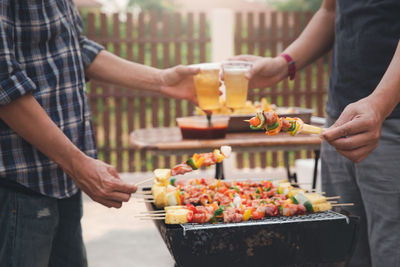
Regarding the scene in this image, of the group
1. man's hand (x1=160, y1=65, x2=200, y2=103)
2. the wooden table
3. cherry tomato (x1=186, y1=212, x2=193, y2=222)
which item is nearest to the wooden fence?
the wooden table

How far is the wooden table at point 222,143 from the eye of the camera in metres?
3.41

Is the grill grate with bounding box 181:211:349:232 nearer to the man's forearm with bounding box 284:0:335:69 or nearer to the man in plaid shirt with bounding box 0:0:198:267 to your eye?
the man in plaid shirt with bounding box 0:0:198:267

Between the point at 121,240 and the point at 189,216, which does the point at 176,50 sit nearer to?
the point at 121,240

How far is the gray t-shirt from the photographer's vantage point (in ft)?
6.51

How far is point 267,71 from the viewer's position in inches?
106

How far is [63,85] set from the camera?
197cm

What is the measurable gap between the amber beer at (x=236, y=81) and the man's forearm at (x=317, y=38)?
0.89ft

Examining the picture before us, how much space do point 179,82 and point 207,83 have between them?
0.16m

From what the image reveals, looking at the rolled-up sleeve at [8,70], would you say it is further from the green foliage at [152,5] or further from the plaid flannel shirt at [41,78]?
the green foliage at [152,5]

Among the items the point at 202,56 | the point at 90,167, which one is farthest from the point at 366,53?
the point at 202,56

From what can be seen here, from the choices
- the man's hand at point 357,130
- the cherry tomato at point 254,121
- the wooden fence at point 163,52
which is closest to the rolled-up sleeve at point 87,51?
the cherry tomato at point 254,121

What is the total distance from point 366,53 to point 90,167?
121 centimetres

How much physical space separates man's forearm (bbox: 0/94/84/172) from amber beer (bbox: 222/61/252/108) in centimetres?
110

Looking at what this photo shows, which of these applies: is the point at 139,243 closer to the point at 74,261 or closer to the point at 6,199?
the point at 74,261
